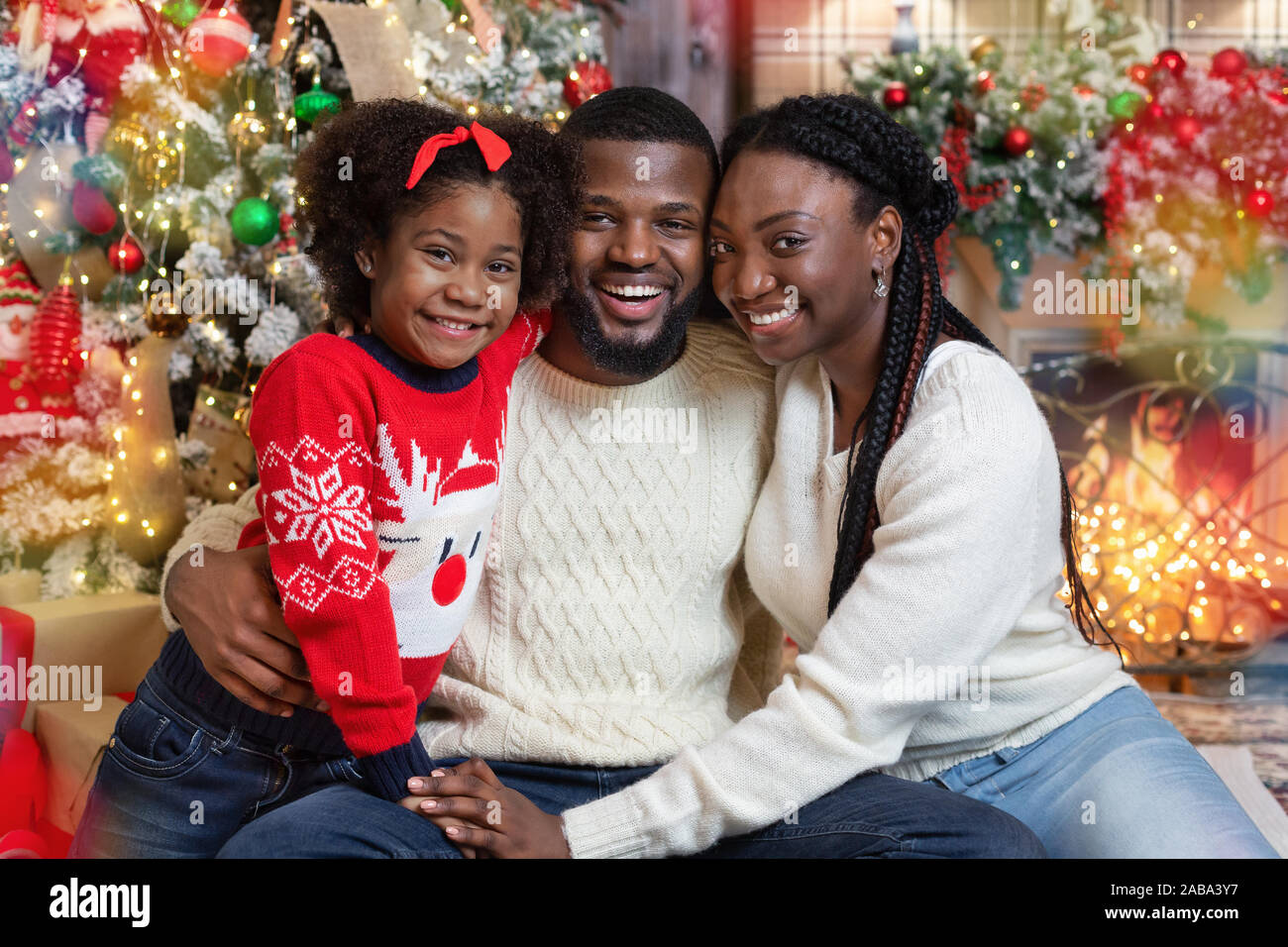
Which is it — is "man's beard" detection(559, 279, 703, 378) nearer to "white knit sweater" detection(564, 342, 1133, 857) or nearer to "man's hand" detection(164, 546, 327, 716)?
"white knit sweater" detection(564, 342, 1133, 857)

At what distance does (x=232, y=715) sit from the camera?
143 centimetres

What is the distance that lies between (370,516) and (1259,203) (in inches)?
118

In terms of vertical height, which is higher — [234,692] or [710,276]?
[710,276]

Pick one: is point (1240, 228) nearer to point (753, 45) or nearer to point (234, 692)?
point (753, 45)

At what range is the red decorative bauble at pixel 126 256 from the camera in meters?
2.57

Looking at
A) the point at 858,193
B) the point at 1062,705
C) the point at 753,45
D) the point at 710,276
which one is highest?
the point at 753,45

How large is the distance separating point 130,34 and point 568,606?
1.97 m

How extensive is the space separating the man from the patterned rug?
165cm

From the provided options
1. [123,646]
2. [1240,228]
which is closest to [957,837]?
[123,646]

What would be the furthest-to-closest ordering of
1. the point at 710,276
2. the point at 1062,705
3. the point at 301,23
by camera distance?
the point at 301,23 → the point at 710,276 → the point at 1062,705

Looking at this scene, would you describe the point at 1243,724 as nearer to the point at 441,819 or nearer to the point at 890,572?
the point at 890,572

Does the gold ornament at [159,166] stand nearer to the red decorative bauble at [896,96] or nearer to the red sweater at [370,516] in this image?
the red sweater at [370,516]

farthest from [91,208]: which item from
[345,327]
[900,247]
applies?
[900,247]
